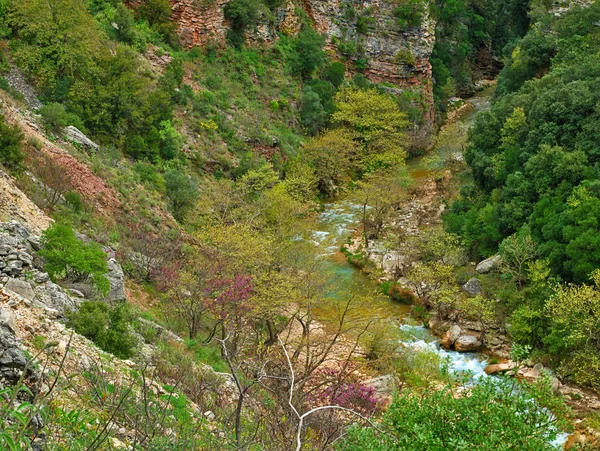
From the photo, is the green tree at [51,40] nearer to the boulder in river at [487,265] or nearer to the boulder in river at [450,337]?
the boulder in river at [450,337]

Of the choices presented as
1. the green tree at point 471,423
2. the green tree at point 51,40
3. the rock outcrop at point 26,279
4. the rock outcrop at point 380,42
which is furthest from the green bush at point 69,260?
the rock outcrop at point 380,42

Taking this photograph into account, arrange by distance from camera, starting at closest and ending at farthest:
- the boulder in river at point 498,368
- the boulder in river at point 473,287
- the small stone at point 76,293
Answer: the small stone at point 76,293 → the boulder in river at point 498,368 → the boulder in river at point 473,287

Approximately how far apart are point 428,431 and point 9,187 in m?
13.9

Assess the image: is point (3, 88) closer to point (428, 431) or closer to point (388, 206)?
point (388, 206)

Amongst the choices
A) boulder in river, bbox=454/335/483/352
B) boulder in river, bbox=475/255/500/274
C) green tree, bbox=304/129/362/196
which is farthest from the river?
boulder in river, bbox=475/255/500/274

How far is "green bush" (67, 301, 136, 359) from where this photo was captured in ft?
42.3

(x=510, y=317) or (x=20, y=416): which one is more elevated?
(x=20, y=416)

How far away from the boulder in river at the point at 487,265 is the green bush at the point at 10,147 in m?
18.4

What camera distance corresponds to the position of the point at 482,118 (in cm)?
3189

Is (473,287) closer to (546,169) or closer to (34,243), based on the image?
(546,169)

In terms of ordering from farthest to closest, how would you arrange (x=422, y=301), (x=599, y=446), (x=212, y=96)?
(x=212, y=96), (x=422, y=301), (x=599, y=446)

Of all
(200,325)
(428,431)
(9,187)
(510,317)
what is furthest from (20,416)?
(510,317)

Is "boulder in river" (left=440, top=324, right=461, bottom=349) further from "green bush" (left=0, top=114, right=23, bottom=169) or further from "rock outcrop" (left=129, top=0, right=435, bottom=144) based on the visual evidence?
"rock outcrop" (left=129, top=0, right=435, bottom=144)

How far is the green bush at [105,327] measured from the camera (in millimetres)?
12898
